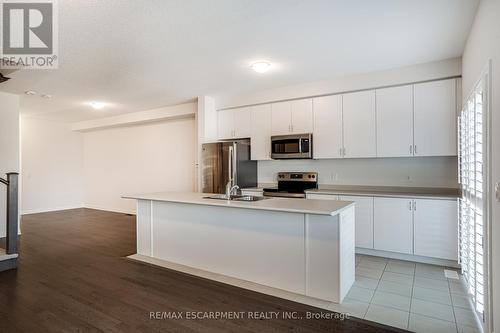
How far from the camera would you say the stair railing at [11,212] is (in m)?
3.50

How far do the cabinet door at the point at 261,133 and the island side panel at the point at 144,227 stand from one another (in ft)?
6.89

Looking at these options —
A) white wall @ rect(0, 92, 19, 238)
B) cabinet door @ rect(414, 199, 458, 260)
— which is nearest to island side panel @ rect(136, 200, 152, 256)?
white wall @ rect(0, 92, 19, 238)

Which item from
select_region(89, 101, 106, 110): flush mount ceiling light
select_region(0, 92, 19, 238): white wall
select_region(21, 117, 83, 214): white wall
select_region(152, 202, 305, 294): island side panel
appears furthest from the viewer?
select_region(21, 117, 83, 214): white wall

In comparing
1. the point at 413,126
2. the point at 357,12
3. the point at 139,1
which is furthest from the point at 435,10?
the point at 139,1

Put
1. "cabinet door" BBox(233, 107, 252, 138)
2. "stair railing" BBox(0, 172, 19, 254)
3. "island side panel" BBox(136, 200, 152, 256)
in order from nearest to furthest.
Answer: "stair railing" BBox(0, 172, 19, 254), "island side panel" BBox(136, 200, 152, 256), "cabinet door" BBox(233, 107, 252, 138)

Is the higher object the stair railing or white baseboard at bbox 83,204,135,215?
the stair railing

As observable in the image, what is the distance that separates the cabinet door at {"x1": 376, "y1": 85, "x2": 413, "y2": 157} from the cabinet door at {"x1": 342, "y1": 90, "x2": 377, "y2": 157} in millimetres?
95

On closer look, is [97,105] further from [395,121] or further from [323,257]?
[395,121]

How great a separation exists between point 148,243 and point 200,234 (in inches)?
39.1

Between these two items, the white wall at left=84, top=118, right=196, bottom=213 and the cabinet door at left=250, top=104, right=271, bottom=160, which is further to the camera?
the white wall at left=84, top=118, right=196, bottom=213

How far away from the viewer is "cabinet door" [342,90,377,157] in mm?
4090

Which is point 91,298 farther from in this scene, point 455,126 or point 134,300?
point 455,126

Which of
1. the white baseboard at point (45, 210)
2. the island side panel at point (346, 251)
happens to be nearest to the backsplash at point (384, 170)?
the island side panel at point (346, 251)

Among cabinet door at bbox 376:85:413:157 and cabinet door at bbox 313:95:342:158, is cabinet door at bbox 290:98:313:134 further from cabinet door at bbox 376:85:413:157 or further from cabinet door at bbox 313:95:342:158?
cabinet door at bbox 376:85:413:157
